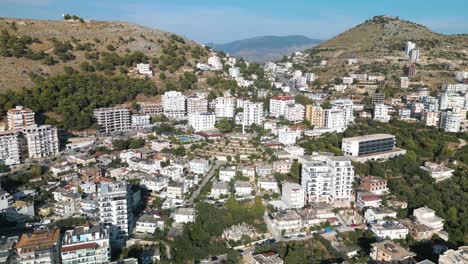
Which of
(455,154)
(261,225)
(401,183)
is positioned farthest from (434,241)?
(455,154)

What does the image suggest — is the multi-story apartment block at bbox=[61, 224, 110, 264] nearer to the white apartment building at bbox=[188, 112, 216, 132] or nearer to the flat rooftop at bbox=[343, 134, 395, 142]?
the white apartment building at bbox=[188, 112, 216, 132]

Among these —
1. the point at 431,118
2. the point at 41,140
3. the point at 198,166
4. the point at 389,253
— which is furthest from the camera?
the point at 431,118

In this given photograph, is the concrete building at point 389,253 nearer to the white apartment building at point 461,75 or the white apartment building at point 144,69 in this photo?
the white apartment building at point 144,69

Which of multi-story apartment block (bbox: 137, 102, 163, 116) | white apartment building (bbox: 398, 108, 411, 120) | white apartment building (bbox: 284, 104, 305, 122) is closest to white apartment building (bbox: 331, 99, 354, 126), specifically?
white apartment building (bbox: 284, 104, 305, 122)

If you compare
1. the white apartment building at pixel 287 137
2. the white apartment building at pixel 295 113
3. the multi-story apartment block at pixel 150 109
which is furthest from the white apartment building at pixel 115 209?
the white apartment building at pixel 295 113

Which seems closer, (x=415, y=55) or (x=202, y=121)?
(x=202, y=121)

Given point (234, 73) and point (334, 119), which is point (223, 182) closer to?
point (334, 119)

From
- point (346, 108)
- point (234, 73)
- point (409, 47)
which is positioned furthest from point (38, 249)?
point (409, 47)
